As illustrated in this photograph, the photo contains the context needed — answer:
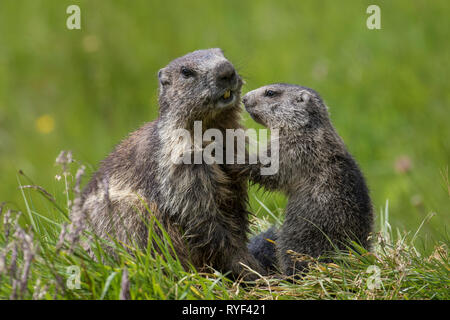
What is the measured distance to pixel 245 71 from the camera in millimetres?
9750

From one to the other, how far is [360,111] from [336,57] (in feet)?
3.88

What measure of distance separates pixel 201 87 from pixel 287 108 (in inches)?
34.5

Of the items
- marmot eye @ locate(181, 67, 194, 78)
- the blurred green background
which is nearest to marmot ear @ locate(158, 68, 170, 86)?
marmot eye @ locate(181, 67, 194, 78)

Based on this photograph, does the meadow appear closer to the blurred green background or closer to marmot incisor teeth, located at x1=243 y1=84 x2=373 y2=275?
the blurred green background

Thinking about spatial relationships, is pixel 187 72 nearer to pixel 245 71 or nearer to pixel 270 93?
pixel 270 93

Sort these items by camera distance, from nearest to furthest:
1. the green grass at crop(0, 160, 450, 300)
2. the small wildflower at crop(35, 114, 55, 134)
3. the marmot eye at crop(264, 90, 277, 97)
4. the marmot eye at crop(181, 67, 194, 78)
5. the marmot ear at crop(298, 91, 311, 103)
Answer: the green grass at crop(0, 160, 450, 300)
the marmot eye at crop(181, 67, 194, 78)
the marmot ear at crop(298, 91, 311, 103)
the marmot eye at crop(264, 90, 277, 97)
the small wildflower at crop(35, 114, 55, 134)

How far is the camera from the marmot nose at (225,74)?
571 centimetres

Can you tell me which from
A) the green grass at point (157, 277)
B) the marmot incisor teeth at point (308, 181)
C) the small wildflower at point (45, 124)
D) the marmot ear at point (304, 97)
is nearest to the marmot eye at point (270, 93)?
the marmot incisor teeth at point (308, 181)

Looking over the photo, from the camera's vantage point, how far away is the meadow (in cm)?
1067

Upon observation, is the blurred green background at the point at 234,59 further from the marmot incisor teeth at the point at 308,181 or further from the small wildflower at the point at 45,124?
the marmot incisor teeth at the point at 308,181

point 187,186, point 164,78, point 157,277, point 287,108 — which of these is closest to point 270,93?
point 287,108

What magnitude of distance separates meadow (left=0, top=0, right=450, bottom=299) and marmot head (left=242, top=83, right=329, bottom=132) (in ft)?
9.58

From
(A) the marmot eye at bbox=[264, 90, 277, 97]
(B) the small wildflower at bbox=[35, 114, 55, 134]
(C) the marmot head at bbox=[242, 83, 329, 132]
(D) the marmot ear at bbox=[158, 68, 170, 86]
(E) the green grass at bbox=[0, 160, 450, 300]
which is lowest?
(E) the green grass at bbox=[0, 160, 450, 300]

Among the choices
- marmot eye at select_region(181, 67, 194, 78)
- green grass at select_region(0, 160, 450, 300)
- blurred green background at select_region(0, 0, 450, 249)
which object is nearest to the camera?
green grass at select_region(0, 160, 450, 300)
